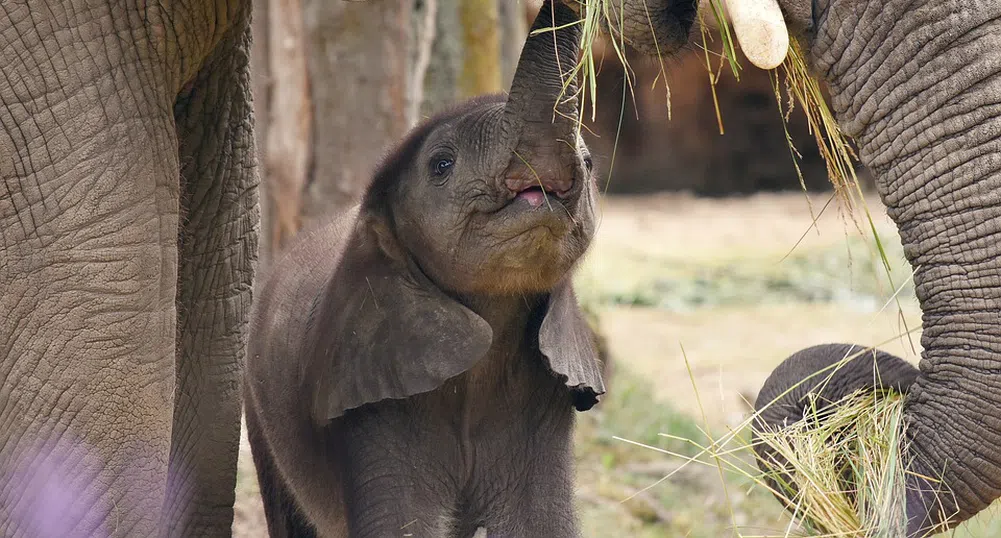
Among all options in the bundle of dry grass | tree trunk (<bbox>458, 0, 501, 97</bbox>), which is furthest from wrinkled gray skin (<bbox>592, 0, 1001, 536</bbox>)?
tree trunk (<bbox>458, 0, 501, 97</bbox>)

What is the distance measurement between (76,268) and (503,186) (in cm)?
108

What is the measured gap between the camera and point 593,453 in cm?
812

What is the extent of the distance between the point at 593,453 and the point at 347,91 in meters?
2.30

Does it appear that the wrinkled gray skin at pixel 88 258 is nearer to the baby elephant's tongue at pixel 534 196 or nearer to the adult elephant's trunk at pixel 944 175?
the baby elephant's tongue at pixel 534 196

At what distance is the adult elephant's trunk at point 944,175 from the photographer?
3523 millimetres

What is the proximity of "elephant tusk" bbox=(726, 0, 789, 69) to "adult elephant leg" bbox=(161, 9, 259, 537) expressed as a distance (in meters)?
1.77

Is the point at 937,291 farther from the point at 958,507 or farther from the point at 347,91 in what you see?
the point at 347,91

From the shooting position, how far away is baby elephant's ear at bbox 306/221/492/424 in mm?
4164

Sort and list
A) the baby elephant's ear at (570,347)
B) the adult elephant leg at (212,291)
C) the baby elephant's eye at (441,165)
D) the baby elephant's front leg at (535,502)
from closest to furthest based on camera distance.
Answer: the baby elephant's eye at (441,165), the baby elephant's ear at (570,347), the baby elephant's front leg at (535,502), the adult elephant leg at (212,291)

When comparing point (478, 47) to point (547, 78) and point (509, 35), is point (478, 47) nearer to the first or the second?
point (509, 35)

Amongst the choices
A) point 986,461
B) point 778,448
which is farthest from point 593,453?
point 986,461

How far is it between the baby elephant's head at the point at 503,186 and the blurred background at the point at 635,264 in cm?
16

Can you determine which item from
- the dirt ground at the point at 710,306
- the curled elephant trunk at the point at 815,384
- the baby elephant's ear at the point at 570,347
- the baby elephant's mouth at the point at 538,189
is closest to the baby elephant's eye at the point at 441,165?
the baby elephant's mouth at the point at 538,189

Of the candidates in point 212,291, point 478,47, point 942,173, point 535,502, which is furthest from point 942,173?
point 478,47
